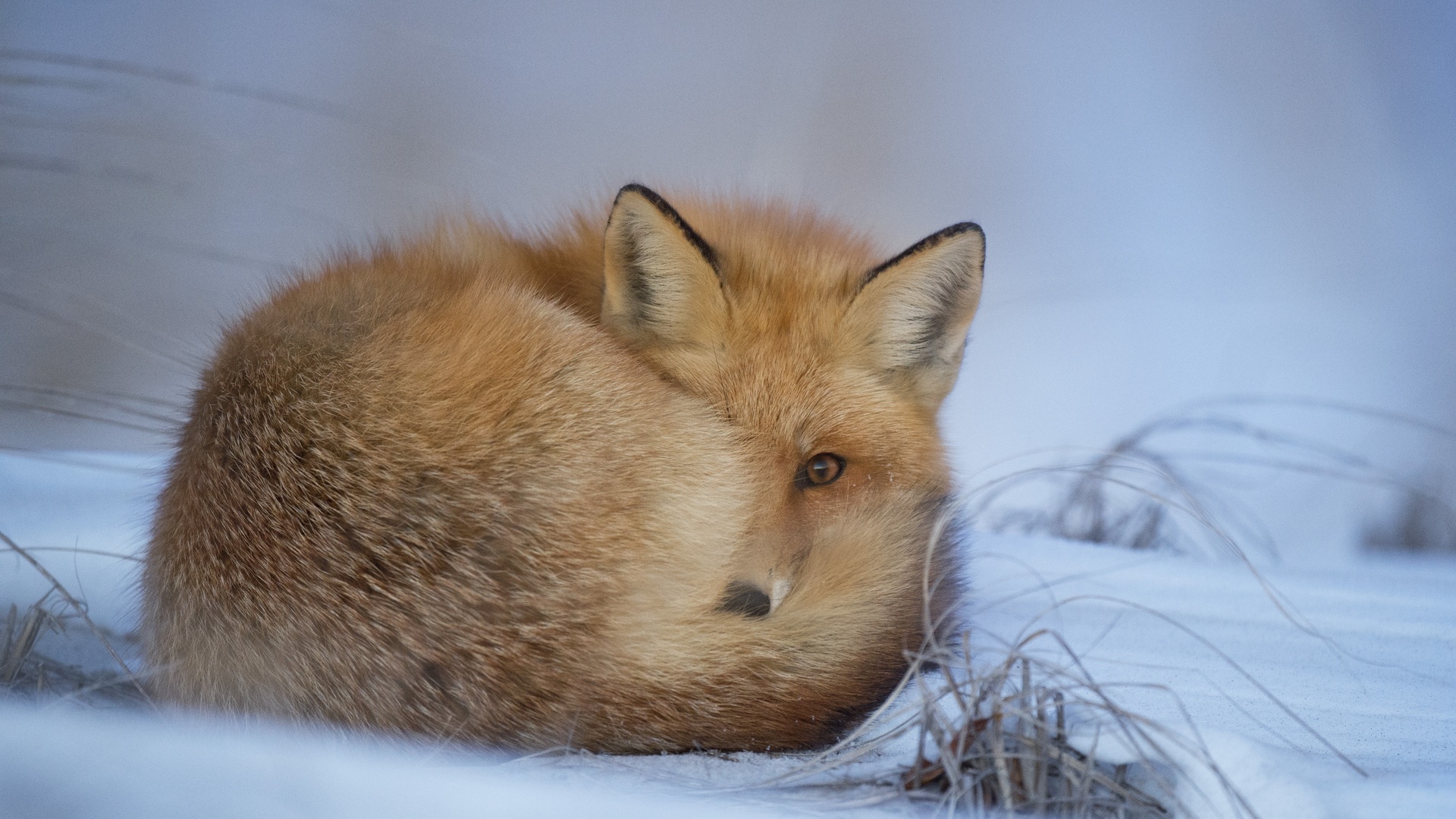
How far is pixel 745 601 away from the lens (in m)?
0.75

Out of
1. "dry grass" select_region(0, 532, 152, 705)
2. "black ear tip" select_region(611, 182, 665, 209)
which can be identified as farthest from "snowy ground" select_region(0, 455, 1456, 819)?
"black ear tip" select_region(611, 182, 665, 209)

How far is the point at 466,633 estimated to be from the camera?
68 centimetres

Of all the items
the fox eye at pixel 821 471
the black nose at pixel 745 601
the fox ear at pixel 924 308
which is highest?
the fox ear at pixel 924 308

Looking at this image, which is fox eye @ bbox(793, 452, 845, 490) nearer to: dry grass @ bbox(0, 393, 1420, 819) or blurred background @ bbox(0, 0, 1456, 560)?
dry grass @ bbox(0, 393, 1420, 819)

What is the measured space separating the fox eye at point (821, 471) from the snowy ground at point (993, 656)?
0.21 m

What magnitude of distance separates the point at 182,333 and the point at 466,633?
2.18ft

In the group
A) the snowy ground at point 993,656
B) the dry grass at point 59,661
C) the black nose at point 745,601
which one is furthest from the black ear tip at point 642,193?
the dry grass at point 59,661

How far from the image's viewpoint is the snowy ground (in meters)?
0.61

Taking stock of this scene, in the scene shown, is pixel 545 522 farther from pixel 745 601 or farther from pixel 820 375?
pixel 820 375

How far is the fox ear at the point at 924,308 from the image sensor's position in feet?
2.93

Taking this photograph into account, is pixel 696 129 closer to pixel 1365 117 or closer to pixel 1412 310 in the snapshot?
pixel 1365 117

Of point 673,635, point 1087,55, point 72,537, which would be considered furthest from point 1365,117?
point 72,537

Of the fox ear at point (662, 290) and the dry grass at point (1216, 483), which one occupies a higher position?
the fox ear at point (662, 290)

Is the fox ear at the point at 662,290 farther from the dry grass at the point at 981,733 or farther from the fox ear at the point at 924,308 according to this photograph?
the dry grass at the point at 981,733
